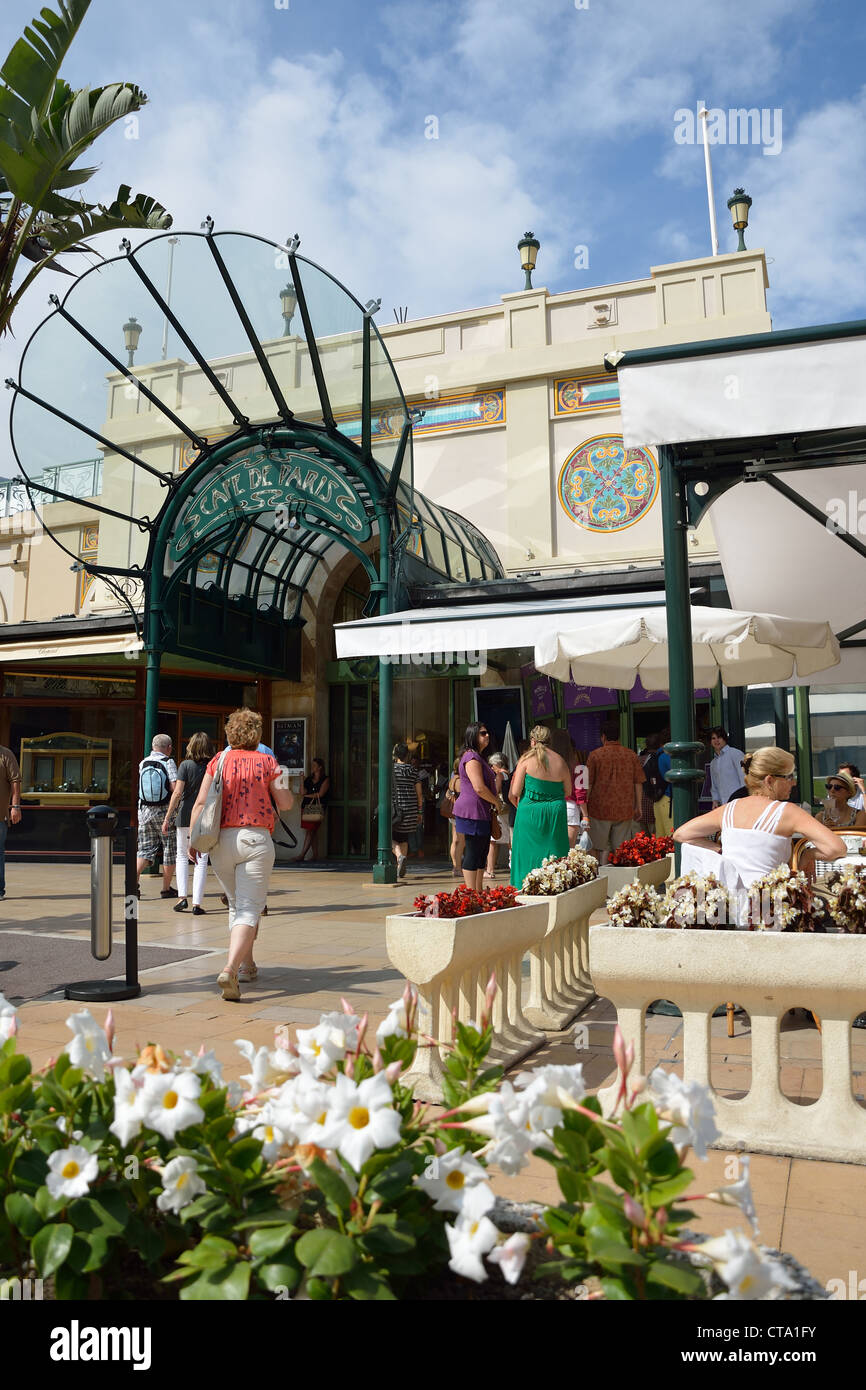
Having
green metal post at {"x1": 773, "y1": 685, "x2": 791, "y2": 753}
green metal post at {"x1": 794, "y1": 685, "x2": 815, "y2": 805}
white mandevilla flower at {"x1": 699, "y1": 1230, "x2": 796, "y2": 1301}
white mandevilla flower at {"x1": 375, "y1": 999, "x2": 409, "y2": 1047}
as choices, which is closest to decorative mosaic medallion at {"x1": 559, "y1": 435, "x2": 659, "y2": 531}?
green metal post at {"x1": 773, "y1": 685, "x2": 791, "y2": 753}

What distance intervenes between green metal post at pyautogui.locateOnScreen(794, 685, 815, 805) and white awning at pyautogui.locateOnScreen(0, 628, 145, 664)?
892 centimetres

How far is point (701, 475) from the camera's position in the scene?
4.66 m

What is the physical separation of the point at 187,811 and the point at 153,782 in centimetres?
54

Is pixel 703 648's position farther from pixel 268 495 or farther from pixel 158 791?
pixel 268 495

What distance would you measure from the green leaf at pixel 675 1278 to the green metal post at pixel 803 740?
11512mm

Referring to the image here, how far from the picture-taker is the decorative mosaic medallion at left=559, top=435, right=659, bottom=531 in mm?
14375

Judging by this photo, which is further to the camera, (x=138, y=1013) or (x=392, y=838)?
(x=392, y=838)

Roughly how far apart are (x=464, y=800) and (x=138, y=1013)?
141 inches

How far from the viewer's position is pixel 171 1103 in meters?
1.28

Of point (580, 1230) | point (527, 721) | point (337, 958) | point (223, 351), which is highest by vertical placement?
point (223, 351)

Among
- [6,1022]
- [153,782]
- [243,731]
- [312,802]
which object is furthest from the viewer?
[312,802]

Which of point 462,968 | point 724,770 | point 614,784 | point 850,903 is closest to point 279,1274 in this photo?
point 850,903
